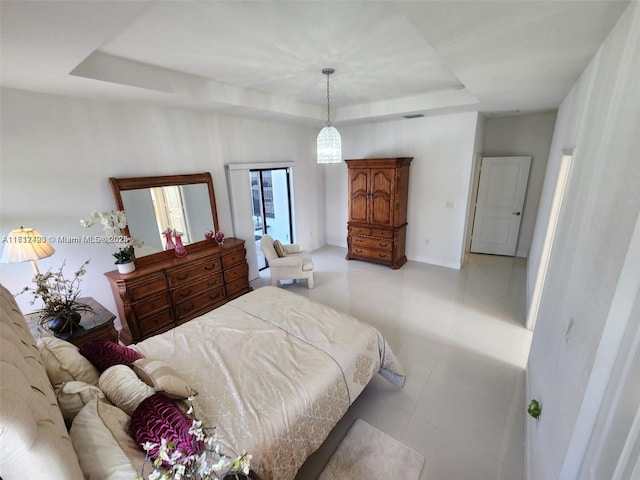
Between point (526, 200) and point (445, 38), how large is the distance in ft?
15.0

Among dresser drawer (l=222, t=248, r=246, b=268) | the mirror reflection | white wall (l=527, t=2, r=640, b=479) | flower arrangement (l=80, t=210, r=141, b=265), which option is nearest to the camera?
white wall (l=527, t=2, r=640, b=479)

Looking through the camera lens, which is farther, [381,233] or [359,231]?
[359,231]

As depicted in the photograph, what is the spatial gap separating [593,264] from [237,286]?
3574 millimetres

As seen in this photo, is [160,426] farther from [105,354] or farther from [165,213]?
[165,213]

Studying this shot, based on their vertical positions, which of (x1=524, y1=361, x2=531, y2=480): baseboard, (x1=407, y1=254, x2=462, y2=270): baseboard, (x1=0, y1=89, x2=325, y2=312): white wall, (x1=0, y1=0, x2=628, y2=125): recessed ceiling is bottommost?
(x1=524, y1=361, x2=531, y2=480): baseboard

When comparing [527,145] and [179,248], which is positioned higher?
[527,145]

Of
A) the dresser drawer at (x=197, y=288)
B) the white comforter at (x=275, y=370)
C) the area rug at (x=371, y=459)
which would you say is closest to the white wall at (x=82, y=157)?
the dresser drawer at (x=197, y=288)

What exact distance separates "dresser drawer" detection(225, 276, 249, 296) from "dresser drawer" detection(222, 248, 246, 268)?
266 mm

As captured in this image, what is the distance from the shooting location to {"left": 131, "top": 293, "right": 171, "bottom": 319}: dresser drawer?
279 centimetres

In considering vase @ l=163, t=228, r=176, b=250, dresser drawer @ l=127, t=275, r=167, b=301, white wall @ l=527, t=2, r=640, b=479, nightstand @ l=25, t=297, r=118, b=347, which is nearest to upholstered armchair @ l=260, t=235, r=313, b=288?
vase @ l=163, t=228, r=176, b=250

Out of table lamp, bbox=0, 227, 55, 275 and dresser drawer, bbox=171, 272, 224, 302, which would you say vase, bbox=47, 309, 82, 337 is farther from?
dresser drawer, bbox=171, 272, 224, 302

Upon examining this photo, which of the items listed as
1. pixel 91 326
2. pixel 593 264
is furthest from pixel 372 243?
pixel 91 326

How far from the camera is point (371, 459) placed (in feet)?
5.73

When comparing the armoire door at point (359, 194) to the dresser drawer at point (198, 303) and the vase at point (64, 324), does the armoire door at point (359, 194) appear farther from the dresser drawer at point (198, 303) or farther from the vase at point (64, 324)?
the vase at point (64, 324)
